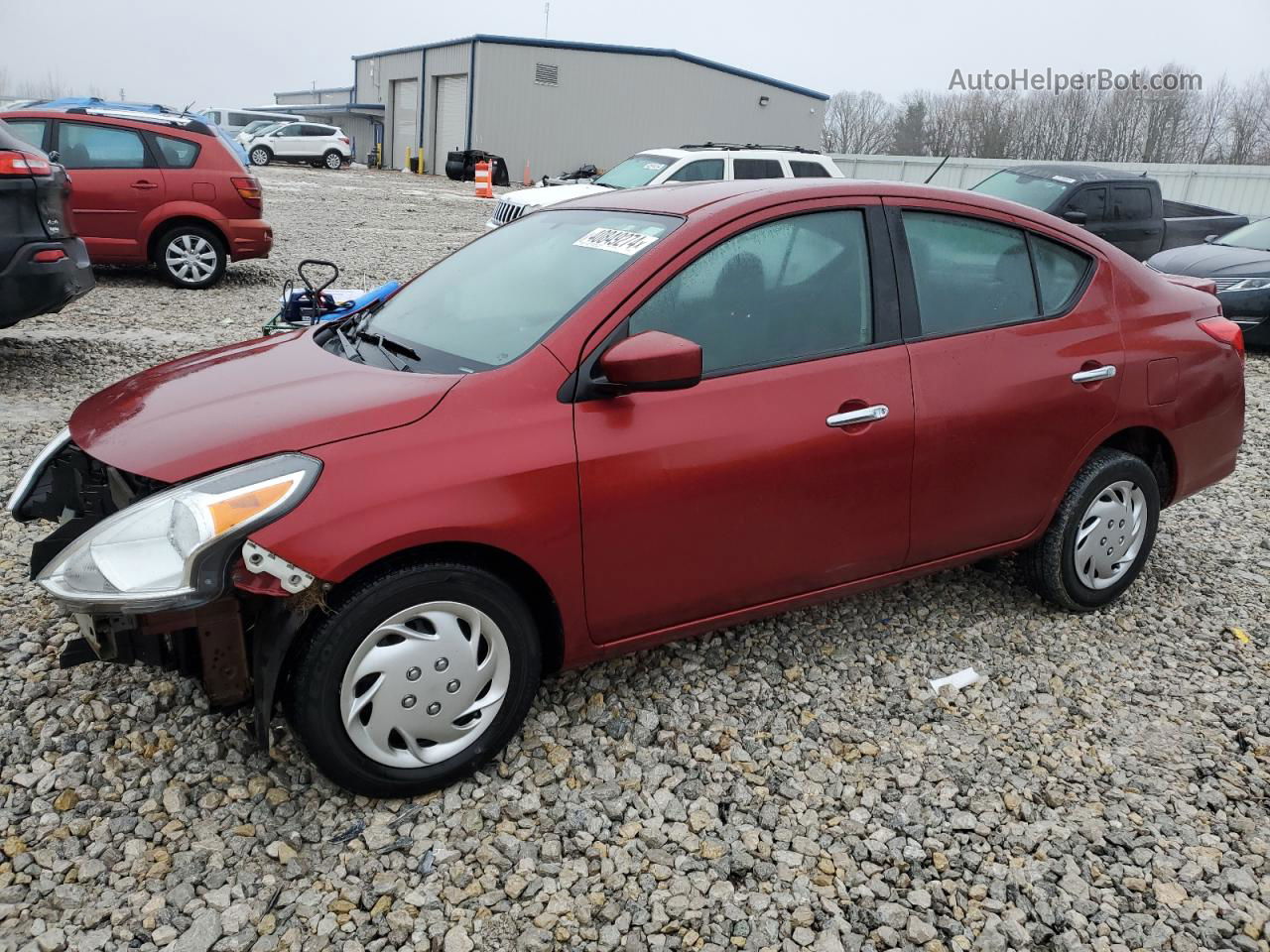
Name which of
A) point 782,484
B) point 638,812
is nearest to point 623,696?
point 638,812

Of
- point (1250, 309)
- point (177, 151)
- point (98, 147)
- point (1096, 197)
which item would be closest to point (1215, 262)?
point (1250, 309)

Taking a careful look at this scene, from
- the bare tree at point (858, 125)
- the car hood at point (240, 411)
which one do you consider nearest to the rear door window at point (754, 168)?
the car hood at point (240, 411)

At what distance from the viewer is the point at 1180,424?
3973 millimetres

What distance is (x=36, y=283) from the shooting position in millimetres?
6141

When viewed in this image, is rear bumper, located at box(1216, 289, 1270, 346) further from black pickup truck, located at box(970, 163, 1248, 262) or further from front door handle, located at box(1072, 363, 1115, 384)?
front door handle, located at box(1072, 363, 1115, 384)

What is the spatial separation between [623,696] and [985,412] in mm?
1565

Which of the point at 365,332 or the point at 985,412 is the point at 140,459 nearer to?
the point at 365,332

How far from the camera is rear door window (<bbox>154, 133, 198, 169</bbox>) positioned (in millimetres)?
9836

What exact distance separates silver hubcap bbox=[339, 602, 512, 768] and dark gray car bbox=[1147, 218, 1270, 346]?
889cm

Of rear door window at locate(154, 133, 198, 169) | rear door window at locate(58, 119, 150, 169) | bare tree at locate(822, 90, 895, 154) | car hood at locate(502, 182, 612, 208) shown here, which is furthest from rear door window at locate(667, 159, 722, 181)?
bare tree at locate(822, 90, 895, 154)

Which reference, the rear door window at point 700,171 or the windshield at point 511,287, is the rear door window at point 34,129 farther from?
the windshield at point 511,287

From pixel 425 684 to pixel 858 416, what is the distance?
5.09 feet

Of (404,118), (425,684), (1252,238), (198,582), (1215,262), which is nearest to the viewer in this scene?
(198,582)

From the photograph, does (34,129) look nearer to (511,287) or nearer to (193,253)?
(193,253)
